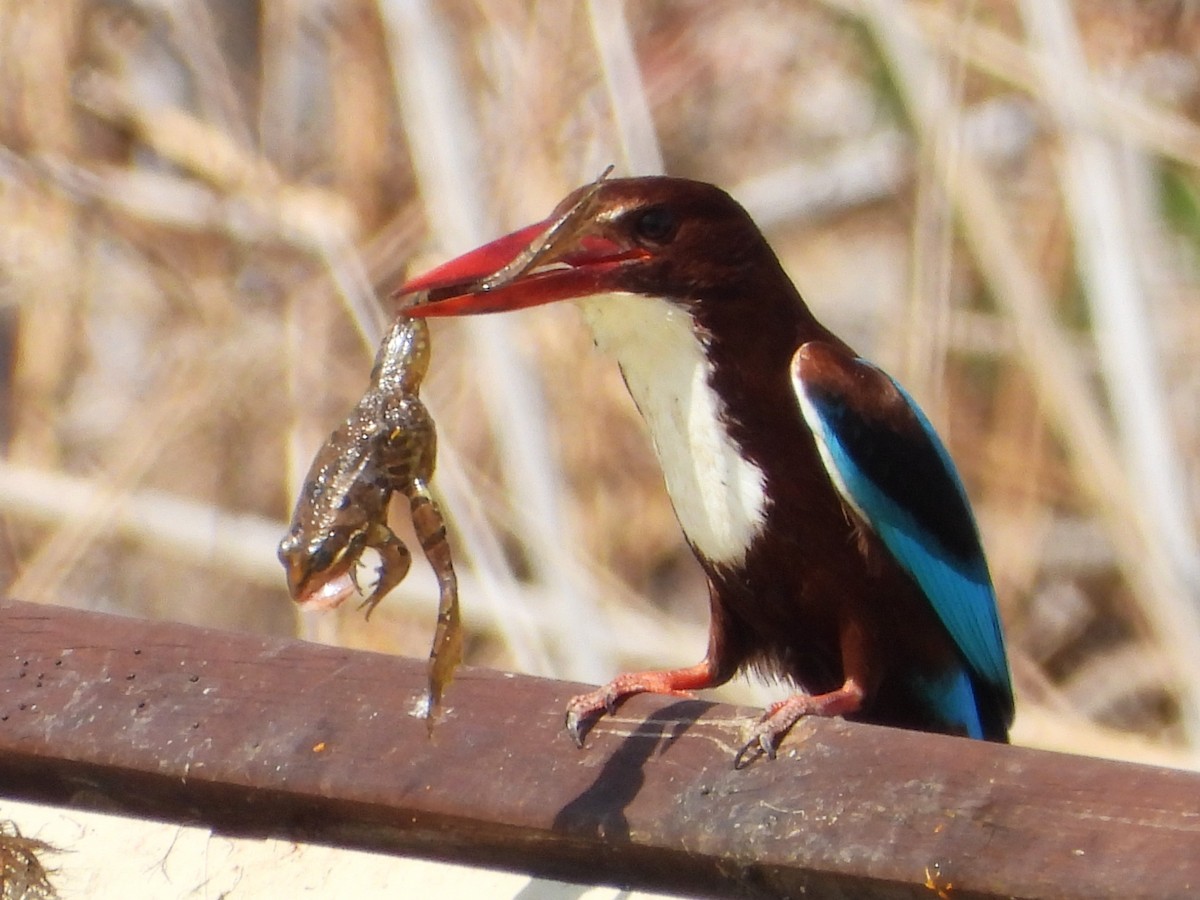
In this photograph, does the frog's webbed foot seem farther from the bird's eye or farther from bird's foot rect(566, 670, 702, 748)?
the bird's eye

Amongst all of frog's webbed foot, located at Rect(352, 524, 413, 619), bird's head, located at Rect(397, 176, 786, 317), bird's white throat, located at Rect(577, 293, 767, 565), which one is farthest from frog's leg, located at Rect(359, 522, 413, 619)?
bird's white throat, located at Rect(577, 293, 767, 565)

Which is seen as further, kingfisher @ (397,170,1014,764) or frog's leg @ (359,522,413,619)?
kingfisher @ (397,170,1014,764)

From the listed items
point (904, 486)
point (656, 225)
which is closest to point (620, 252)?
point (656, 225)

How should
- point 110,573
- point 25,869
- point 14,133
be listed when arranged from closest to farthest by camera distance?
point 25,869 → point 14,133 → point 110,573

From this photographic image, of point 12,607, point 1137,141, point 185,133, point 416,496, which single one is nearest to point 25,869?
A: point 12,607

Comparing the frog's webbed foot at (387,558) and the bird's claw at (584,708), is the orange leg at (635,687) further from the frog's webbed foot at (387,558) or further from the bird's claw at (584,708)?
the frog's webbed foot at (387,558)

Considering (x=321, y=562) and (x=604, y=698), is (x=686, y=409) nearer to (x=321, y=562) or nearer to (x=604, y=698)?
(x=604, y=698)

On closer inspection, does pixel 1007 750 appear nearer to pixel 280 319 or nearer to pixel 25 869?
pixel 25 869
